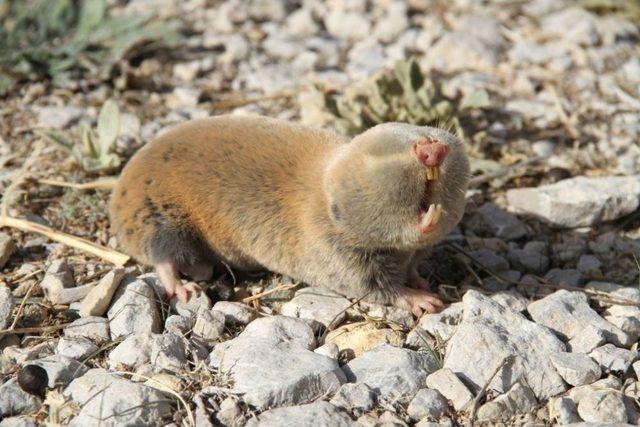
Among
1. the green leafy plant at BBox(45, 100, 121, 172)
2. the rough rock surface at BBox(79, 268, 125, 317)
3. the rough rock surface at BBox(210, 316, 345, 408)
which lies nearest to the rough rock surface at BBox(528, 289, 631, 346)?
the rough rock surface at BBox(210, 316, 345, 408)

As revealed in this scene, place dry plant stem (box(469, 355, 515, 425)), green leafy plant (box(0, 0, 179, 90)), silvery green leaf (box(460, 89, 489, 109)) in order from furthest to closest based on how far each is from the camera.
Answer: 1. green leafy plant (box(0, 0, 179, 90))
2. silvery green leaf (box(460, 89, 489, 109))
3. dry plant stem (box(469, 355, 515, 425))

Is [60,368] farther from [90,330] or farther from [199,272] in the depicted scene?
[199,272]

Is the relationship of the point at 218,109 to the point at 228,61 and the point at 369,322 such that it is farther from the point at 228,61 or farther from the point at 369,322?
the point at 369,322

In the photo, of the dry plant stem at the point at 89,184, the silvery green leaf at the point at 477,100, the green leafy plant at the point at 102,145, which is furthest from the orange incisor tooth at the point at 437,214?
the green leafy plant at the point at 102,145

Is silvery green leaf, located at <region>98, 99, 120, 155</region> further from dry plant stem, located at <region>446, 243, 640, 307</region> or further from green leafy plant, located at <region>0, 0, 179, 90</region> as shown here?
dry plant stem, located at <region>446, 243, 640, 307</region>

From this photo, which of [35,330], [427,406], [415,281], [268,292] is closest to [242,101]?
[268,292]

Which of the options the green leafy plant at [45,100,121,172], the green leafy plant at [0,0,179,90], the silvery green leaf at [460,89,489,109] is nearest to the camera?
the green leafy plant at [45,100,121,172]
